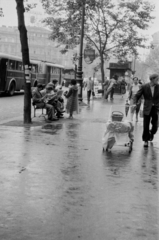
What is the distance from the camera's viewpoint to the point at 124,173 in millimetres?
7547

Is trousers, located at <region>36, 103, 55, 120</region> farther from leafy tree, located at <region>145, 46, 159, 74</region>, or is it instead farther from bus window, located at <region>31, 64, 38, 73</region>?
leafy tree, located at <region>145, 46, 159, 74</region>

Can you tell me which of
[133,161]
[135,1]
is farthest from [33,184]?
[135,1]

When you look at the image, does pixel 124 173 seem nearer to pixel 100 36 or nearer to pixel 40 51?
pixel 100 36

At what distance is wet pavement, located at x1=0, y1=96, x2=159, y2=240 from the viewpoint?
4.59 m

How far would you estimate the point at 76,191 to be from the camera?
618cm

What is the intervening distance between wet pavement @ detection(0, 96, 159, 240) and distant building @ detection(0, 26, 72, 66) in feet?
428

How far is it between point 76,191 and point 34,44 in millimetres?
141952

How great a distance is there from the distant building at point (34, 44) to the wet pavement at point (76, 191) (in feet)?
428

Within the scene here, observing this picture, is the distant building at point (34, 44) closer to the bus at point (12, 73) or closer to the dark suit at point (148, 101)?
the bus at point (12, 73)

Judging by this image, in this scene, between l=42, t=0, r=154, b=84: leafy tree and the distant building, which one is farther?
the distant building

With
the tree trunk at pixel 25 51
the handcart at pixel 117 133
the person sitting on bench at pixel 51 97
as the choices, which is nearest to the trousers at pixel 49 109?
the person sitting on bench at pixel 51 97

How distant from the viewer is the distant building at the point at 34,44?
13988cm

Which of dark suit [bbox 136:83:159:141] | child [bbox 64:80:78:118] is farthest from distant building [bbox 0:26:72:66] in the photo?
dark suit [bbox 136:83:159:141]

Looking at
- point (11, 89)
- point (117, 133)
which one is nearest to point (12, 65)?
point (11, 89)
